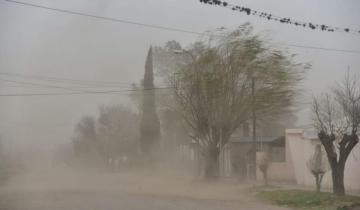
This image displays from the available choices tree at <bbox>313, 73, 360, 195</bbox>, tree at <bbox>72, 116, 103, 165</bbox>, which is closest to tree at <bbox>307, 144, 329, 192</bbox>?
tree at <bbox>313, 73, 360, 195</bbox>

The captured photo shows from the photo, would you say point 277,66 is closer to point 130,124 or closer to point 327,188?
point 327,188

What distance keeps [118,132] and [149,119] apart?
7601mm

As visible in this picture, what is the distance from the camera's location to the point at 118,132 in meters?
49.3

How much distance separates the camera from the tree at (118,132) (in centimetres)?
4469

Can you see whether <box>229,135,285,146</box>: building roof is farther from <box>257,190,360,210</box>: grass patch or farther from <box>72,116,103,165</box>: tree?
<box>257,190,360,210</box>: grass patch

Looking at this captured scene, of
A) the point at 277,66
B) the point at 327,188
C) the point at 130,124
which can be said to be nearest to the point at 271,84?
the point at 277,66

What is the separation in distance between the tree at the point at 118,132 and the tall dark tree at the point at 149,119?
1.50m

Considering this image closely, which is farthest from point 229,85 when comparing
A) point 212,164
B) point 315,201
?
point 315,201

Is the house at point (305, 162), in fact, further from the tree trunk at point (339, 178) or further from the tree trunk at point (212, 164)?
the tree trunk at point (339, 178)

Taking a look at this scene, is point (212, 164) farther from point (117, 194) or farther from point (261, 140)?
point (261, 140)

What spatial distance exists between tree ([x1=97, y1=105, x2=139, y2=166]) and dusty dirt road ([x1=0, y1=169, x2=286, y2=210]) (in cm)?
512

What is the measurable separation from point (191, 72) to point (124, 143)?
1330 cm

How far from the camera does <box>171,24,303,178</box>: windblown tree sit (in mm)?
36562

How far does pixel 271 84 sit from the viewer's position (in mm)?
37094
